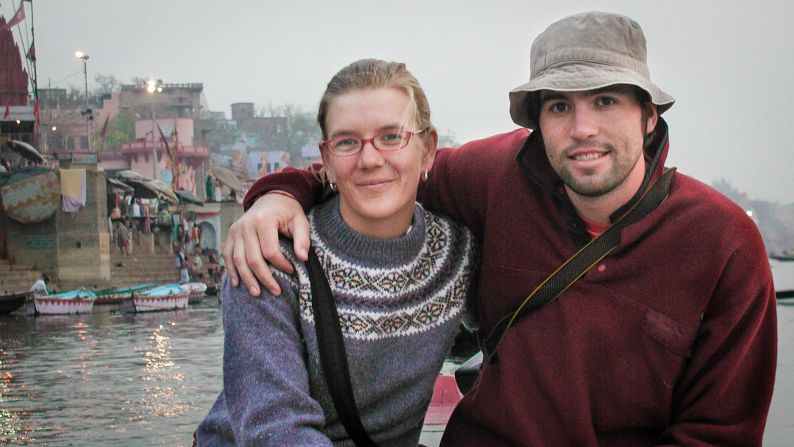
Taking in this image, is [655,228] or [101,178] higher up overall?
[655,228]

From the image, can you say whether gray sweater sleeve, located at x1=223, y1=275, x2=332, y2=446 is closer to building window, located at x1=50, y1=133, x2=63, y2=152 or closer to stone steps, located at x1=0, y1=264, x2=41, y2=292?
stone steps, located at x1=0, y1=264, x2=41, y2=292

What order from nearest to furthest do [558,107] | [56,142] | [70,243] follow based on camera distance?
1. [558,107]
2. [70,243]
3. [56,142]

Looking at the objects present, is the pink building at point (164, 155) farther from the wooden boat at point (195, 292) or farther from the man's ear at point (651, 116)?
the man's ear at point (651, 116)

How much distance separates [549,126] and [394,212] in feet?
1.92

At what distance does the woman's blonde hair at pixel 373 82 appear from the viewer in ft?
9.46

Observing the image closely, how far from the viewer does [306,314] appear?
2.79 meters

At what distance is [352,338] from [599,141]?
99 cm

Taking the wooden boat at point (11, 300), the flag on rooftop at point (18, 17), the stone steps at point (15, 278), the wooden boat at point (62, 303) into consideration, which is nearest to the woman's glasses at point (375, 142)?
the wooden boat at point (11, 300)

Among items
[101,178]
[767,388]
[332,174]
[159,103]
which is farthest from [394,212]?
[159,103]

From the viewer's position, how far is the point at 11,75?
42719mm

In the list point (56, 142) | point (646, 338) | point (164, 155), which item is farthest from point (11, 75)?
point (646, 338)

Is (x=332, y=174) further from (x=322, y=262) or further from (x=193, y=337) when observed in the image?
(x=193, y=337)

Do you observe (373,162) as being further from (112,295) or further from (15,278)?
(15,278)

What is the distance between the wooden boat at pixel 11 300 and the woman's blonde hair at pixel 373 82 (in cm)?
2515
